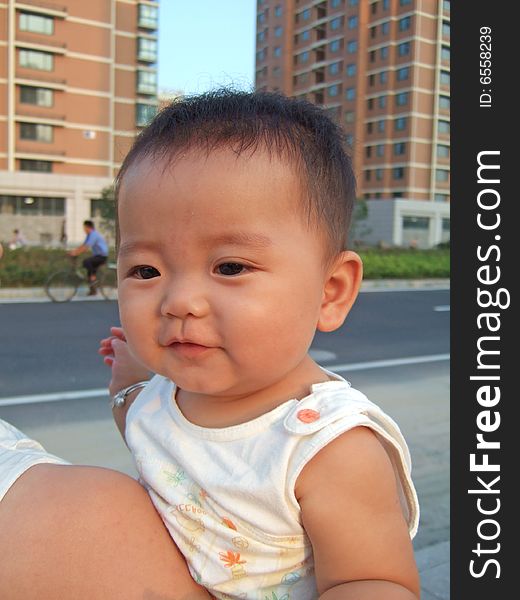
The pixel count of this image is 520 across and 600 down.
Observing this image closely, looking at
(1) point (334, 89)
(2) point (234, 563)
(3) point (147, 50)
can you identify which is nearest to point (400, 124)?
(1) point (334, 89)

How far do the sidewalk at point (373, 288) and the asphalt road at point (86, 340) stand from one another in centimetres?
96

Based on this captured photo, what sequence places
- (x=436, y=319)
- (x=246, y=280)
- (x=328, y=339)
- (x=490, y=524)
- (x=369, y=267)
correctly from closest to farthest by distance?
(x=246, y=280) < (x=490, y=524) < (x=328, y=339) < (x=436, y=319) < (x=369, y=267)

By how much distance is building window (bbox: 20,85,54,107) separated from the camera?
3988 centimetres

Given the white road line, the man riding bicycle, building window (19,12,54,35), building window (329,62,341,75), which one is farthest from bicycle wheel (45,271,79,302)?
building window (329,62,341,75)

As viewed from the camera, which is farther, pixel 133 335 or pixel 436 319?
pixel 436 319

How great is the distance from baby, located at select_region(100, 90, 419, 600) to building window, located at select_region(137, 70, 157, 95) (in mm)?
A: 53043

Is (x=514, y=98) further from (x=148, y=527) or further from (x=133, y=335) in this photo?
(x=148, y=527)

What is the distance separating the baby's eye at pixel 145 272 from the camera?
0.85m

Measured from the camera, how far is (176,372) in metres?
0.84

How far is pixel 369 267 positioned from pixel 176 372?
16441 mm

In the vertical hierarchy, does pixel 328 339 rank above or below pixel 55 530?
below

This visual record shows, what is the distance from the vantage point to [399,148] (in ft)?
160

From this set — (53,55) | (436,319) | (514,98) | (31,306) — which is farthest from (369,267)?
(53,55)

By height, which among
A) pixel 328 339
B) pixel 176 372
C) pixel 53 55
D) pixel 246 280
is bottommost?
pixel 328 339
